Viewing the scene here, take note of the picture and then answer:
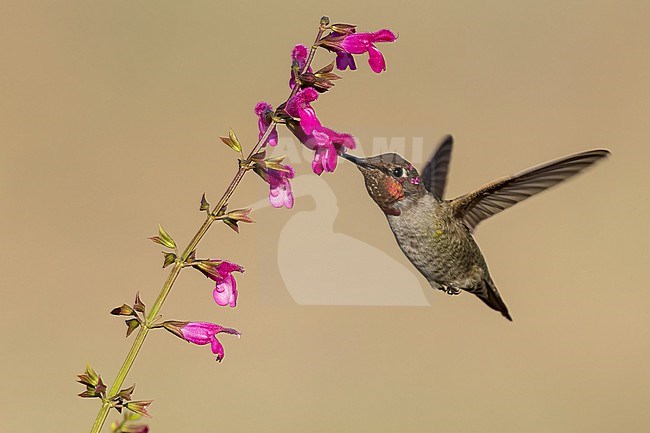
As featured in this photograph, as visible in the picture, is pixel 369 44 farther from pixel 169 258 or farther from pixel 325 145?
pixel 169 258

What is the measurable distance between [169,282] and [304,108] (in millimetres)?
394

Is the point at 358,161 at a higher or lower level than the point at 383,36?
lower

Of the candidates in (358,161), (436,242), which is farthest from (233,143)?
(436,242)

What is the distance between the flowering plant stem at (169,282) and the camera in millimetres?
1203

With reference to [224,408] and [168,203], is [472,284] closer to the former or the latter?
[224,408]

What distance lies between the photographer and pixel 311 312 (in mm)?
6586

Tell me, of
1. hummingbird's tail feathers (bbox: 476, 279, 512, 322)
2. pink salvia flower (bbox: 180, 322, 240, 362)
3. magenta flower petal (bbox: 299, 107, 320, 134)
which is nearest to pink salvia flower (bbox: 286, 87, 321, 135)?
magenta flower petal (bbox: 299, 107, 320, 134)

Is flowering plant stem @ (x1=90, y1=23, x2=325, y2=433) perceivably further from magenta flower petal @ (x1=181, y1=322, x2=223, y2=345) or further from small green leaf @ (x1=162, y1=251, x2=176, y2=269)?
magenta flower petal @ (x1=181, y1=322, x2=223, y2=345)

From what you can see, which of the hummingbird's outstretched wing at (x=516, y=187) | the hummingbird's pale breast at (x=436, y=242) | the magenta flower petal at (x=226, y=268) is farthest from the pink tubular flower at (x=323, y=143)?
the hummingbird's outstretched wing at (x=516, y=187)

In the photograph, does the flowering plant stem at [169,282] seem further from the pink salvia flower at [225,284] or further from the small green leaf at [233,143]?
the pink salvia flower at [225,284]

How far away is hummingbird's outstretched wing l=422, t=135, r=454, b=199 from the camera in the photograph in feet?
7.73

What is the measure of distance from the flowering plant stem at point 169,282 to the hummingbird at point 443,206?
0.42m

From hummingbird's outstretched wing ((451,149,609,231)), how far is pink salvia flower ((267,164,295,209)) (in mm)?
697

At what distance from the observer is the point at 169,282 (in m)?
1.25
